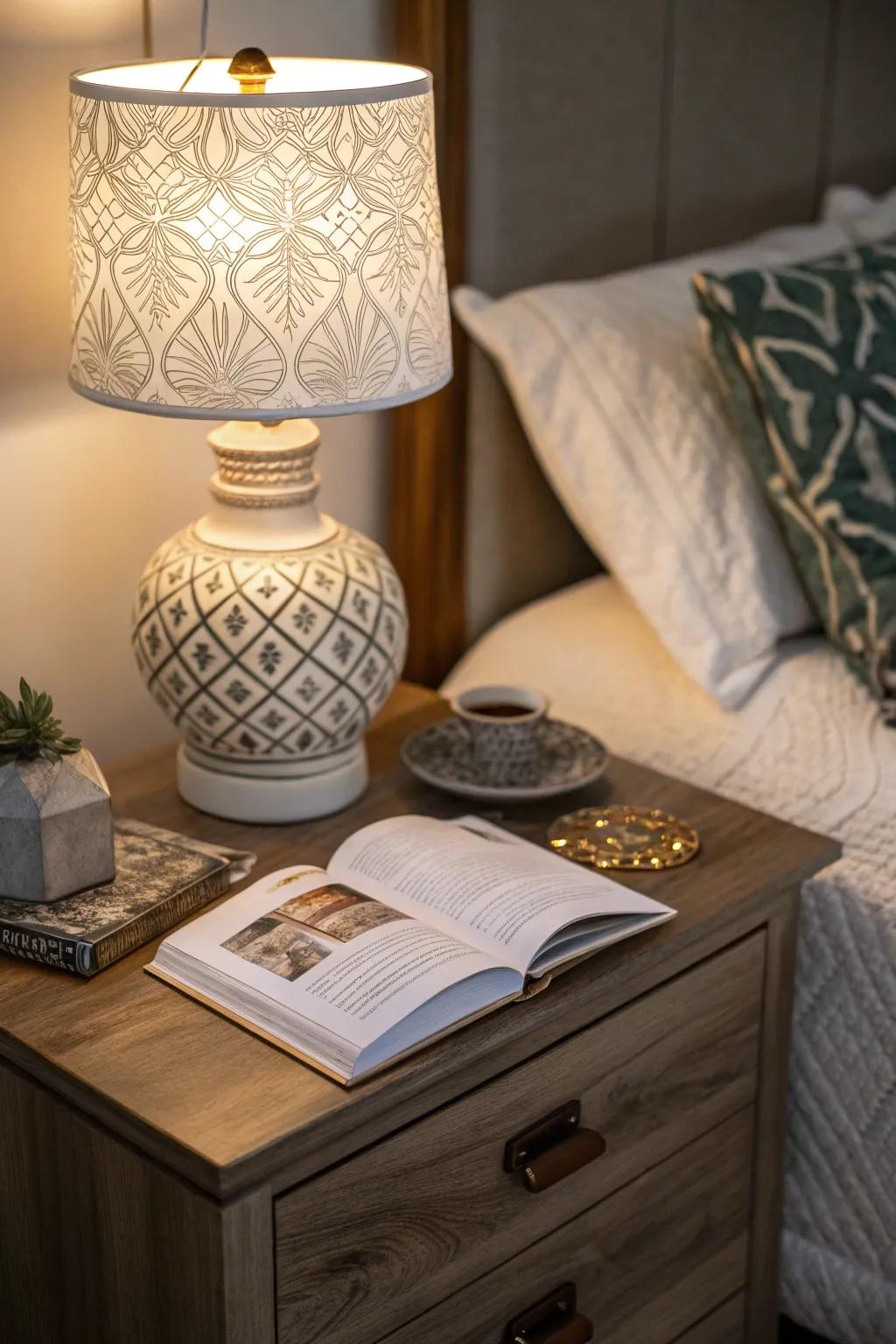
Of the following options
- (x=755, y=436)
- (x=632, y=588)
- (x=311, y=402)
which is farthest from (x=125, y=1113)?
(x=755, y=436)

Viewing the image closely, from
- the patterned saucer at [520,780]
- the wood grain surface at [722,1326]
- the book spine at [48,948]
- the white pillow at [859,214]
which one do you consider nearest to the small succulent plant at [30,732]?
the book spine at [48,948]

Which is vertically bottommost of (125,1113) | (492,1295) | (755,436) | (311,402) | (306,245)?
(492,1295)

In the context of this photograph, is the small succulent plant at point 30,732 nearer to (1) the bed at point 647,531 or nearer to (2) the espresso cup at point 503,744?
(2) the espresso cup at point 503,744

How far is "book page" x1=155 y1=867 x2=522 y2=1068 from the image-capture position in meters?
0.96

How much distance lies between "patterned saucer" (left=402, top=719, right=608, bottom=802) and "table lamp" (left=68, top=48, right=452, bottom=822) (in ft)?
0.28

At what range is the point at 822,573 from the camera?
1.48 meters

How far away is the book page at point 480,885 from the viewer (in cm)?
106

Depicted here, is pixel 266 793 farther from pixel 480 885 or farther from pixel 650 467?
pixel 650 467

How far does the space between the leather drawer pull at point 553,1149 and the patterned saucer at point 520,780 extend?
0.92 feet

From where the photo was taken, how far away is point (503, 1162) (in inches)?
41.9

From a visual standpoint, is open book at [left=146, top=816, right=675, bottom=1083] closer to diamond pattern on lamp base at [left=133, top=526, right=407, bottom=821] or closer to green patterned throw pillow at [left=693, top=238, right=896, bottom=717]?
diamond pattern on lamp base at [left=133, top=526, right=407, bottom=821]

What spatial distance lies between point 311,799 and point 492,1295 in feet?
1.31

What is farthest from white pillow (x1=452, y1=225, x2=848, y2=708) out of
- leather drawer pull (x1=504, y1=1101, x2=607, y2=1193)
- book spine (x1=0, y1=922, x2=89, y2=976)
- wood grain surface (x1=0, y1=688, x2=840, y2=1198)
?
book spine (x1=0, y1=922, x2=89, y2=976)

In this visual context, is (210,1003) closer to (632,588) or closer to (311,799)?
(311,799)
